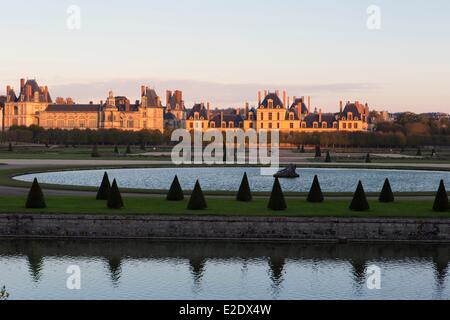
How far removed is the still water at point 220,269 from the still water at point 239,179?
31.7ft

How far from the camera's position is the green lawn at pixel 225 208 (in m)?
18.5

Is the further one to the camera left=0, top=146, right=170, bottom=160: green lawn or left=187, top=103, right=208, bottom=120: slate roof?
left=187, top=103, right=208, bottom=120: slate roof

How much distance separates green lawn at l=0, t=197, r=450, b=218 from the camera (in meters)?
18.5

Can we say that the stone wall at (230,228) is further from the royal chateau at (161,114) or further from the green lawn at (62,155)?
the royal chateau at (161,114)

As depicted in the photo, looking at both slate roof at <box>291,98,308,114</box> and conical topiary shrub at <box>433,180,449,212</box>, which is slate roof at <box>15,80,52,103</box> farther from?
conical topiary shrub at <box>433,180,449,212</box>

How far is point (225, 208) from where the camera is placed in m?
19.7

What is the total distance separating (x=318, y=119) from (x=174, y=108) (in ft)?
121

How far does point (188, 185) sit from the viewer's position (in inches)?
1110

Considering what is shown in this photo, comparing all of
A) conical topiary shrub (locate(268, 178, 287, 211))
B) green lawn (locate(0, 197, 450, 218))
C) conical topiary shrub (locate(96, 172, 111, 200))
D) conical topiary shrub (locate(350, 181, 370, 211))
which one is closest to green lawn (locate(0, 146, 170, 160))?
conical topiary shrub (locate(96, 172, 111, 200))

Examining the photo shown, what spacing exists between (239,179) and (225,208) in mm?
12041

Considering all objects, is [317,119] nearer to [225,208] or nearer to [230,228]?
[225,208]

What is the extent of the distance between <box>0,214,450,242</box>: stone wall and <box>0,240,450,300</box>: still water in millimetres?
384

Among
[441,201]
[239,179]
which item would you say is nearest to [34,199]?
[441,201]
